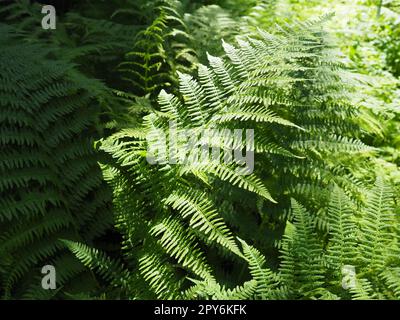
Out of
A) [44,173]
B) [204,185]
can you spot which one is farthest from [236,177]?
[44,173]

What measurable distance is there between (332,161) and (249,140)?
1.84 feet

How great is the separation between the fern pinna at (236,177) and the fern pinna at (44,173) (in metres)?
0.20

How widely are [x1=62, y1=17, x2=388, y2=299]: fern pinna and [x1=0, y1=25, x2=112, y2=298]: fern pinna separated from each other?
0.20 metres

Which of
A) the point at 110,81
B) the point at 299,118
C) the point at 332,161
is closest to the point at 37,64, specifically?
the point at 110,81

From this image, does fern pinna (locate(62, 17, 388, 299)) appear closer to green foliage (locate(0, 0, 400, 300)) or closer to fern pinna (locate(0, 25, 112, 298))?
green foliage (locate(0, 0, 400, 300))

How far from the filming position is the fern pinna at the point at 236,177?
1.75 m

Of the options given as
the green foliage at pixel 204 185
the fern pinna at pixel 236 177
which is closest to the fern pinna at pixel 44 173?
the green foliage at pixel 204 185

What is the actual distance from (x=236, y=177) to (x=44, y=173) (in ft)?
2.83

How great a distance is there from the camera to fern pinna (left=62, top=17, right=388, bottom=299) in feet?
5.73

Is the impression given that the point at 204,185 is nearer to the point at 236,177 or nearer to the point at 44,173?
the point at 236,177

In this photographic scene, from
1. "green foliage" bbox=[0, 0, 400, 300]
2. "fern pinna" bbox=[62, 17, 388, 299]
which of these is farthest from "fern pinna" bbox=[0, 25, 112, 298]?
"fern pinna" bbox=[62, 17, 388, 299]

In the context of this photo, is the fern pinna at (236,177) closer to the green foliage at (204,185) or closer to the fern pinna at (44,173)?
the green foliage at (204,185)

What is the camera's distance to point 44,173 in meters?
2.09

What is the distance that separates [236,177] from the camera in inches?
79.8
